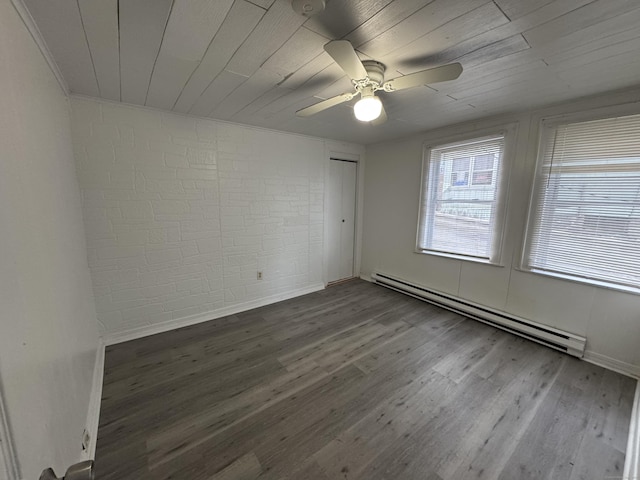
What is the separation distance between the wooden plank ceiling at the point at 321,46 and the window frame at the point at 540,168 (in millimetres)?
201

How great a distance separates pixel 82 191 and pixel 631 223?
4777 mm

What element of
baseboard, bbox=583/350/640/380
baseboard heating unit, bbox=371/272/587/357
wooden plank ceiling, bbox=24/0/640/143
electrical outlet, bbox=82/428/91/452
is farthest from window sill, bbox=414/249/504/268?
electrical outlet, bbox=82/428/91/452

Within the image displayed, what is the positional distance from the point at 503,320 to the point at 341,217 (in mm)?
2617

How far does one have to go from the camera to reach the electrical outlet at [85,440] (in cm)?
140

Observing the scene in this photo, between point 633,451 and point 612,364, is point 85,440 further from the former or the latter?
point 612,364

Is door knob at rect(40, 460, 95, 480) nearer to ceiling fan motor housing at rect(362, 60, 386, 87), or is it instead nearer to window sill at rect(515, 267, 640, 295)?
ceiling fan motor housing at rect(362, 60, 386, 87)

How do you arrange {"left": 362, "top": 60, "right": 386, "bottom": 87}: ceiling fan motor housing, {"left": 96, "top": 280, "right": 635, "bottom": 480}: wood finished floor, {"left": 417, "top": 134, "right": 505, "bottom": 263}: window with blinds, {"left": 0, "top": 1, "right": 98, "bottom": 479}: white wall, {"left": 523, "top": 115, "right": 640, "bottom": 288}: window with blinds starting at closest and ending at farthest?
{"left": 0, "top": 1, "right": 98, "bottom": 479}: white wall
{"left": 96, "top": 280, "right": 635, "bottom": 480}: wood finished floor
{"left": 362, "top": 60, "right": 386, "bottom": 87}: ceiling fan motor housing
{"left": 523, "top": 115, "right": 640, "bottom": 288}: window with blinds
{"left": 417, "top": 134, "right": 505, "bottom": 263}: window with blinds

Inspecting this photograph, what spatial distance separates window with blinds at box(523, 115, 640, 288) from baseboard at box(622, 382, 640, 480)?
1076 millimetres

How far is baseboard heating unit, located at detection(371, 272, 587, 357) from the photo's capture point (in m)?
2.39

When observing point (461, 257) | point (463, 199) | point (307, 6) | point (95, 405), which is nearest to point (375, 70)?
point (307, 6)

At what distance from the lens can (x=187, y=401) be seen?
1.85 metres

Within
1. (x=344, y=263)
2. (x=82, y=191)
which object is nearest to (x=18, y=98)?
(x=82, y=191)

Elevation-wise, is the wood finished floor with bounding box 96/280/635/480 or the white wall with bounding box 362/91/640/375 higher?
the white wall with bounding box 362/91/640/375

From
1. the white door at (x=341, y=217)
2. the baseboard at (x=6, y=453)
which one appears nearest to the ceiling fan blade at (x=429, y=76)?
the baseboard at (x=6, y=453)
